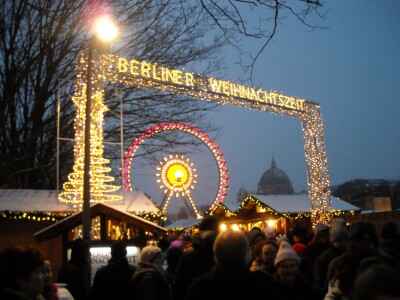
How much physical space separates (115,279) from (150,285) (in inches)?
24.1

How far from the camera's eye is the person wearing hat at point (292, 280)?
4.11 meters

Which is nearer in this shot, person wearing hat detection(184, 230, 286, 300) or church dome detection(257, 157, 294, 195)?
person wearing hat detection(184, 230, 286, 300)

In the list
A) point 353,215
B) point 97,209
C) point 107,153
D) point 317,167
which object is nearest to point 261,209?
point 353,215

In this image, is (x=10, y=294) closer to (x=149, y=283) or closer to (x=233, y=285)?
(x=233, y=285)

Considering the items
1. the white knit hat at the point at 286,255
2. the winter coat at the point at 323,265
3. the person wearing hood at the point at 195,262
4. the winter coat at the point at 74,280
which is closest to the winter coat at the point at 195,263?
Answer: the person wearing hood at the point at 195,262

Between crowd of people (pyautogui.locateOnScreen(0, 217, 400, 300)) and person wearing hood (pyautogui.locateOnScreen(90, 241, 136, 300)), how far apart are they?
0.4 inches

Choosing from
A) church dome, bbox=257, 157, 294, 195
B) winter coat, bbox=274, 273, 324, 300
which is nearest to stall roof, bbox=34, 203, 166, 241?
winter coat, bbox=274, 273, 324, 300

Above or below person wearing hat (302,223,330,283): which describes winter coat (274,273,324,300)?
below

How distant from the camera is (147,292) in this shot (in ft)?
16.9

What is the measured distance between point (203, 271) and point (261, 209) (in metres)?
21.9

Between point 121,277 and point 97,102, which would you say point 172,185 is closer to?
point 97,102

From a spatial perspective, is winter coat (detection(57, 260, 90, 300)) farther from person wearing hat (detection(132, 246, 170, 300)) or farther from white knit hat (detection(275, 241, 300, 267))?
white knit hat (detection(275, 241, 300, 267))

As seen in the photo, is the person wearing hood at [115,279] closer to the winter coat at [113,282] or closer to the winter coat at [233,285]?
the winter coat at [113,282]

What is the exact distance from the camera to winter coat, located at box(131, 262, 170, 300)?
5148 mm
